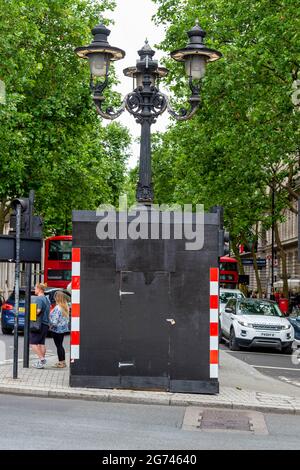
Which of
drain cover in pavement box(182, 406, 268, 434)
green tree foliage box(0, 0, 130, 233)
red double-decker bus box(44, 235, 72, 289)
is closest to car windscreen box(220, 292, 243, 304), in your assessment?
red double-decker bus box(44, 235, 72, 289)

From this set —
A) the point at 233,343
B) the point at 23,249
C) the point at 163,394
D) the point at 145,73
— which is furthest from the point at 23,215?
the point at 233,343

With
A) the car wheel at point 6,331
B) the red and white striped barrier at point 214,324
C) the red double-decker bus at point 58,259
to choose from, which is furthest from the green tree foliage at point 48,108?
the red and white striped barrier at point 214,324

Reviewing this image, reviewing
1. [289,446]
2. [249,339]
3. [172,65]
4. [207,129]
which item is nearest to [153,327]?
[289,446]

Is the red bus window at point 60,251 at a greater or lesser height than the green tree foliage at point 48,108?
lesser

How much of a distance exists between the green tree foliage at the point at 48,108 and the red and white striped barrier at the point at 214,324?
16956 millimetres

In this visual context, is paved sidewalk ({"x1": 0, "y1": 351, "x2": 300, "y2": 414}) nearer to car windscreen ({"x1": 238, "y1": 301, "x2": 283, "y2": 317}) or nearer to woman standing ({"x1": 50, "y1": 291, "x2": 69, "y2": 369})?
woman standing ({"x1": 50, "y1": 291, "x2": 69, "y2": 369})

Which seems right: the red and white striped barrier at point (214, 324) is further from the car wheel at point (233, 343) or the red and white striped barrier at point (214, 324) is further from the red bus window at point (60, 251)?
the red bus window at point (60, 251)

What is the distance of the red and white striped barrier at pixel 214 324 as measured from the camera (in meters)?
12.3

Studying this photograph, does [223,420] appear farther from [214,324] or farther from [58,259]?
[58,259]

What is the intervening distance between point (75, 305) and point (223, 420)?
330 centimetres

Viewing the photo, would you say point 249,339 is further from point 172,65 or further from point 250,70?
point 172,65

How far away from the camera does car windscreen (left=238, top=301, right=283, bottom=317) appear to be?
2278cm

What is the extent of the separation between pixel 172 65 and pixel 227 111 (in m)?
5.21

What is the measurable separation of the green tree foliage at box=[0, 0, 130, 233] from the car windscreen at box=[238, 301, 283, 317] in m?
10.8
